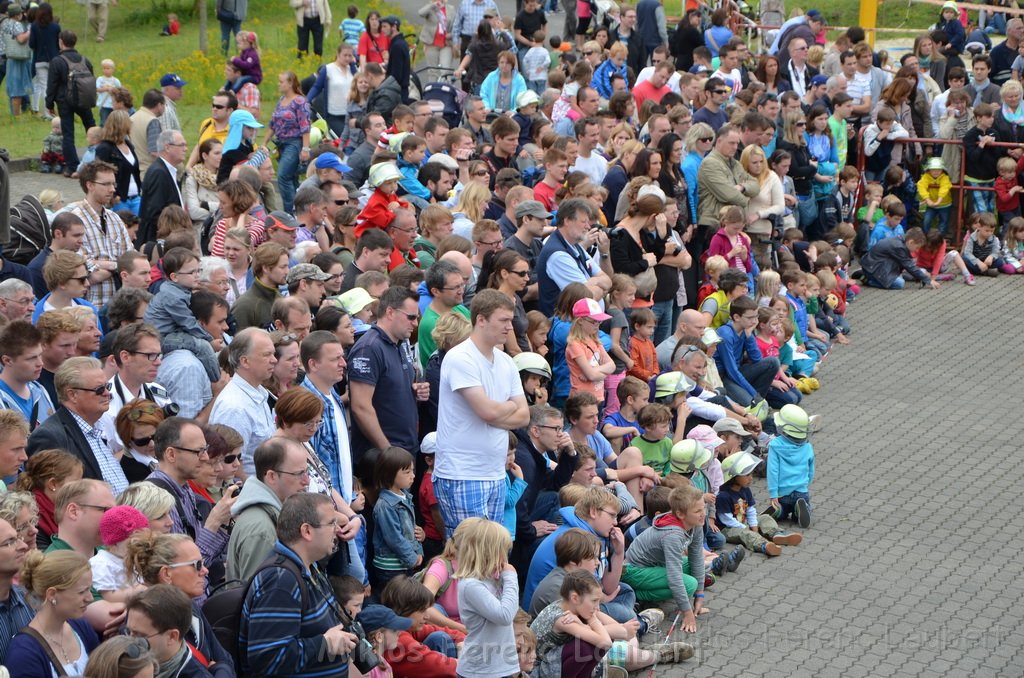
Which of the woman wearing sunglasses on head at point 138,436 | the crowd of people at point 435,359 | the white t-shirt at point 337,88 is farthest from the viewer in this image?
the white t-shirt at point 337,88

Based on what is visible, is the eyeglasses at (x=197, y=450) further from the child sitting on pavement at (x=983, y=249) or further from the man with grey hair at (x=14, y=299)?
the child sitting on pavement at (x=983, y=249)

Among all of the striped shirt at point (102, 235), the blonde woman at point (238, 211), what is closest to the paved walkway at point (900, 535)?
the blonde woman at point (238, 211)

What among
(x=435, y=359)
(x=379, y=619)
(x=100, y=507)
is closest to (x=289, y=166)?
(x=435, y=359)

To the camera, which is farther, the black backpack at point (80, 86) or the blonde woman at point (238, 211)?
the black backpack at point (80, 86)

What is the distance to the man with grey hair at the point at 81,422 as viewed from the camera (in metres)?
6.71

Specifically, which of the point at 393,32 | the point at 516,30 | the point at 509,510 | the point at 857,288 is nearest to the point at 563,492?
the point at 509,510

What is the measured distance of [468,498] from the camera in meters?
8.23

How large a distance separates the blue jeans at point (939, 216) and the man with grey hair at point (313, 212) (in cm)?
1008

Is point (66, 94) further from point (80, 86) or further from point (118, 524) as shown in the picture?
point (118, 524)

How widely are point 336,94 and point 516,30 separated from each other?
13.8ft

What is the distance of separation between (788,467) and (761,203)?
4.59m

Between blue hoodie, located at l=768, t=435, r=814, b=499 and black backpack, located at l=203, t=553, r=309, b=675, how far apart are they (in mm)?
5623

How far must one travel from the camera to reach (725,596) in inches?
371

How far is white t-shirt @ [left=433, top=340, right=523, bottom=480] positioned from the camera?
8.06 metres
